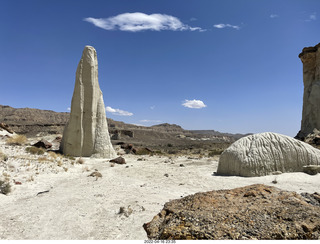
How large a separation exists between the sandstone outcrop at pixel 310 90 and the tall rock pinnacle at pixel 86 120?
22.8 metres

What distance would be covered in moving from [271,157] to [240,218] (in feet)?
22.2

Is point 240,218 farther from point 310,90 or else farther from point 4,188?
point 310,90

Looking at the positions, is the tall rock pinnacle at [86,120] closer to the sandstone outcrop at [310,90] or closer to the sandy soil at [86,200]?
the sandy soil at [86,200]

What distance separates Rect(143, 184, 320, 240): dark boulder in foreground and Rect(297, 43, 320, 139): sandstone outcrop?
27.1 metres

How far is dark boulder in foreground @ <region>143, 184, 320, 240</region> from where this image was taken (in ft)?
9.00

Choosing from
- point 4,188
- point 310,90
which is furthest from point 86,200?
point 310,90

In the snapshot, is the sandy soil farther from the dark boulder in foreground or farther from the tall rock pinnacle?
the tall rock pinnacle

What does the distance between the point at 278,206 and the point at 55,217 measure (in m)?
4.24

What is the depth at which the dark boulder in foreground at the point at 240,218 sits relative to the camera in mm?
2744

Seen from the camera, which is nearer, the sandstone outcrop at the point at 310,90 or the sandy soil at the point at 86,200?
the sandy soil at the point at 86,200

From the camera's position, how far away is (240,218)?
3088 millimetres

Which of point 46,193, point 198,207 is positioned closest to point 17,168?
point 46,193

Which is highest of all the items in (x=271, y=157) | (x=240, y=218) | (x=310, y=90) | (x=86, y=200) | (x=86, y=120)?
(x=310, y=90)

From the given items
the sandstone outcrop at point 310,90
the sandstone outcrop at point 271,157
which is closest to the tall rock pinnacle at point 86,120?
the sandstone outcrop at point 271,157
